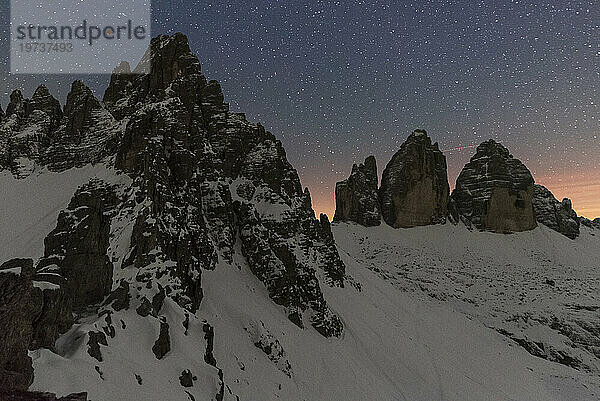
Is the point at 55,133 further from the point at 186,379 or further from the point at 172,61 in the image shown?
the point at 186,379

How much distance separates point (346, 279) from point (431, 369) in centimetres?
1453

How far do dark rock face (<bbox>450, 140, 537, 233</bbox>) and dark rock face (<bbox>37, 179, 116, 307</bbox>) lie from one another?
80846mm

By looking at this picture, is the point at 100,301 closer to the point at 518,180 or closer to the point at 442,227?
the point at 442,227

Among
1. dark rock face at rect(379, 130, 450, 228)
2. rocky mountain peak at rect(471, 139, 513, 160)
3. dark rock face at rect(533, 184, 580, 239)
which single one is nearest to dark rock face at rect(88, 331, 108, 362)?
dark rock face at rect(379, 130, 450, 228)

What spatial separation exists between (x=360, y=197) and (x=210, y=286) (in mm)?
61441

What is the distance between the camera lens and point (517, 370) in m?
40.1

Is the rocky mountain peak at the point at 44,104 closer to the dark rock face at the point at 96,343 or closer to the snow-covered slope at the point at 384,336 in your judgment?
the snow-covered slope at the point at 384,336

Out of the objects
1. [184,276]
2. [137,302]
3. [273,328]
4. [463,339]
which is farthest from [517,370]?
[137,302]

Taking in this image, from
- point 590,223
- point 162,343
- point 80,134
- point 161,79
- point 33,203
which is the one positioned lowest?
point 162,343

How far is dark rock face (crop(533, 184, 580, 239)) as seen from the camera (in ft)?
281

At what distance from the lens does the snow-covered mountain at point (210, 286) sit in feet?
45.5

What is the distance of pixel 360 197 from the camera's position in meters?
86.6

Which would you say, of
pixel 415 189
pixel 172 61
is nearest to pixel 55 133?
pixel 172 61

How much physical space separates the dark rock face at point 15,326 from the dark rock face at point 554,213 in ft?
322
